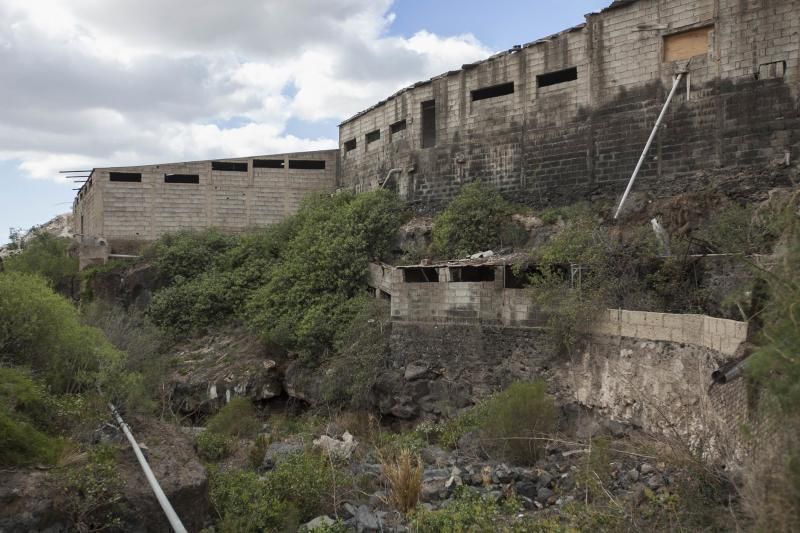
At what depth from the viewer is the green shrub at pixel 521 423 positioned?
10812mm

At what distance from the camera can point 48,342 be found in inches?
410

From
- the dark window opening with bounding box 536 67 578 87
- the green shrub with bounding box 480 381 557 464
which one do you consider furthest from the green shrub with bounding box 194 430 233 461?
the dark window opening with bounding box 536 67 578 87

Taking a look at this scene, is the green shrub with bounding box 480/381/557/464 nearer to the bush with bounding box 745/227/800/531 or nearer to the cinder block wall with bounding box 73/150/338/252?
the bush with bounding box 745/227/800/531

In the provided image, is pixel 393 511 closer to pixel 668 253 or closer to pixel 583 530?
pixel 583 530

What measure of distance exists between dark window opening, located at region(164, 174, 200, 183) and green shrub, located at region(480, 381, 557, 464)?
1741cm

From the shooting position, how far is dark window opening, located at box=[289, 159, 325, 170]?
84.2ft

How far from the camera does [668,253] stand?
12766 millimetres

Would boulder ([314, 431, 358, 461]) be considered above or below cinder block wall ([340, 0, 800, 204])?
below

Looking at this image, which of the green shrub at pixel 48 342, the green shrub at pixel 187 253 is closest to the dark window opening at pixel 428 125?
the green shrub at pixel 187 253

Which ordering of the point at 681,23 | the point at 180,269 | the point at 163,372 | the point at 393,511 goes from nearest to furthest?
the point at 393,511
the point at 681,23
the point at 163,372
the point at 180,269

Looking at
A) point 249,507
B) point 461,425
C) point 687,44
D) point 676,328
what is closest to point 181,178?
point 461,425

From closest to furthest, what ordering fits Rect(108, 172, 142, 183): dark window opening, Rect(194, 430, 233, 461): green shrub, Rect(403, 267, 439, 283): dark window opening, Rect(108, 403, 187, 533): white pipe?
Rect(108, 403, 187, 533): white pipe < Rect(194, 430, 233, 461): green shrub < Rect(403, 267, 439, 283): dark window opening < Rect(108, 172, 142, 183): dark window opening

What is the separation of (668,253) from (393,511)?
7541 millimetres

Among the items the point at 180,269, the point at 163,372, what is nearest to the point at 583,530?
the point at 163,372
